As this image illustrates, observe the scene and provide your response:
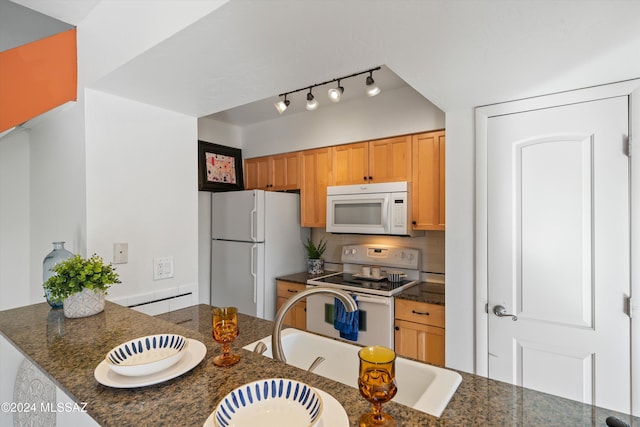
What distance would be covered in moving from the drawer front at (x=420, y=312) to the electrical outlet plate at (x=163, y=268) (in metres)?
1.65

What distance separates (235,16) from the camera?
1.04m

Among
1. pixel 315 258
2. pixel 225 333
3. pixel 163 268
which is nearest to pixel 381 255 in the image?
pixel 315 258

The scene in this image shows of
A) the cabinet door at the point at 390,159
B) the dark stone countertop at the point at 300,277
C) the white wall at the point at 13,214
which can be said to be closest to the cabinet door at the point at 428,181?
the cabinet door at the point at 390,159

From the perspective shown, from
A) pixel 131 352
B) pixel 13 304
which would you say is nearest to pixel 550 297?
pixel 131 352

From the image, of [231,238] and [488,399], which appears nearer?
[488,399]

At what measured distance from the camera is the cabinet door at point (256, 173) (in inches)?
148

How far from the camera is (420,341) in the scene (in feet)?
8.14

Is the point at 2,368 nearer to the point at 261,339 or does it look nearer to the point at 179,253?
the point at 179,253

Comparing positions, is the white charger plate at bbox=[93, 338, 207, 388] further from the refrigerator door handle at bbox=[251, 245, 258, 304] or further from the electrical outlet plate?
the refrigerator door handle at bbox=[251, 245, 258, 304]

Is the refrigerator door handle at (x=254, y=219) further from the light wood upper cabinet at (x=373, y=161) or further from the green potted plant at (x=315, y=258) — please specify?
the light wood upper cabinet at (x=373, y=161)

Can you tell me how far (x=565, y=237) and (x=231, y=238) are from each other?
9.10ft

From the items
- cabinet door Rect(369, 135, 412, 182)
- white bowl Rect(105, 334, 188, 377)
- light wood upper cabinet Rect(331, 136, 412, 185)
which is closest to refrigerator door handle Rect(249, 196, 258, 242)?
light wood upper cabinet Rect(331, 136, 412, 185)

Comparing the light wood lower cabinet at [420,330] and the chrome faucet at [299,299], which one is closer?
the chrome faucet at [299,299]

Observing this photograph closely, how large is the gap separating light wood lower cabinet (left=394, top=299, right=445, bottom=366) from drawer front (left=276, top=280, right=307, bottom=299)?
3.23 feet
